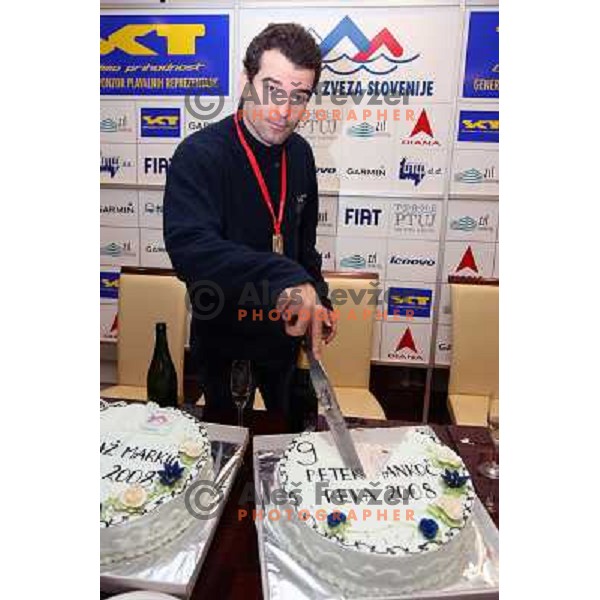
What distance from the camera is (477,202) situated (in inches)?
60.5

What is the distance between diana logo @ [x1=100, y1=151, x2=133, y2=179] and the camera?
1.35 meters

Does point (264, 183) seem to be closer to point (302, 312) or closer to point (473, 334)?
point (302, 312)

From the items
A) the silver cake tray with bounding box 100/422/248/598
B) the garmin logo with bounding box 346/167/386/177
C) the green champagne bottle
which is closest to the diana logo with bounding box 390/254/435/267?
the garmin logo with bounding box 346/167/386/177

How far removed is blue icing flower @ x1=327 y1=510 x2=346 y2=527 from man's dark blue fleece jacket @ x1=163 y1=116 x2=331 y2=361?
20.1 inches

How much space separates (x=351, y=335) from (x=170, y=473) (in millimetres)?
797

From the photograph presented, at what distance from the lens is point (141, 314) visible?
1517mm

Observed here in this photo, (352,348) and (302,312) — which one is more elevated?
(302,312)

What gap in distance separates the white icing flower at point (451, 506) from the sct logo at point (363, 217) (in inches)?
34.3

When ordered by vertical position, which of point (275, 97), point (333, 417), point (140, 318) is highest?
point (275, 97)

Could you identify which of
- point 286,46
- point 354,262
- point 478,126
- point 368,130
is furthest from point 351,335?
point 286,46
